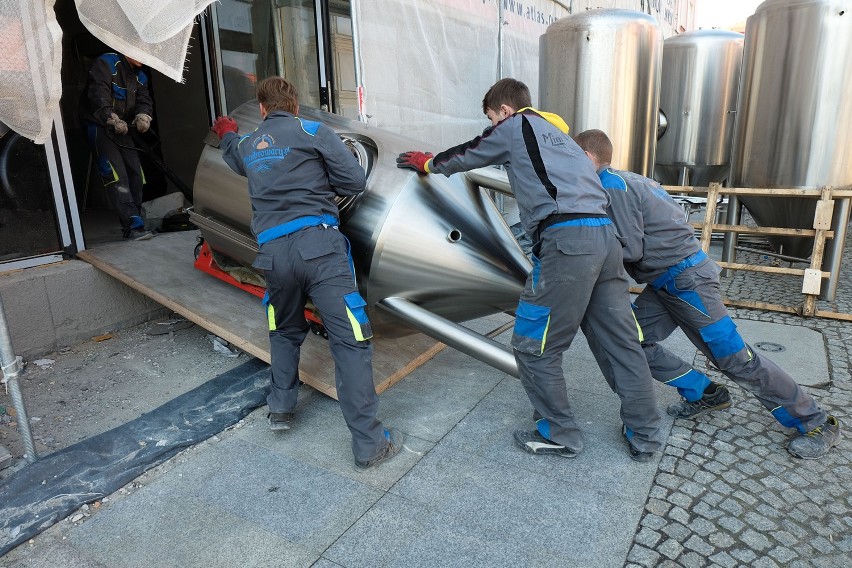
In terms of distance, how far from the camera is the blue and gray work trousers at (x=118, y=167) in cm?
430

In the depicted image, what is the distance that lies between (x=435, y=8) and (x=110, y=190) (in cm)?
364

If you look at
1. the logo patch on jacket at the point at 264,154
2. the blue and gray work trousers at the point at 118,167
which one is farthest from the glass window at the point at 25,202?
the logo patch on jacket at the point at 264,154

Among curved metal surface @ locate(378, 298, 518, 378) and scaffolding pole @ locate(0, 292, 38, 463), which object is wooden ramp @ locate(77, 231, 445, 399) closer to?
curved metal surface @ locate(378, 298, 518, 378)

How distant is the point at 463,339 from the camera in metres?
2.51

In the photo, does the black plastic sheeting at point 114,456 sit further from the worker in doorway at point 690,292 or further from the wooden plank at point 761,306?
the wooden plank at point 761,306

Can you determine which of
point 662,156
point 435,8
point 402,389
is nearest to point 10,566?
point 402,389

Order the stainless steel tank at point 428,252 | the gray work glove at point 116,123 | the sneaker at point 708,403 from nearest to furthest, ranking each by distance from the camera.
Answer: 1. the stainless steel tank at point 428,252
2. the sneaker at point 708,403
3. the gray work glove at point 116,123

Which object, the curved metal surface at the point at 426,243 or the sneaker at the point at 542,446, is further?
the curved metal surface at the point at 426,243

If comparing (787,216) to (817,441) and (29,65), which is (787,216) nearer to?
(817,441)

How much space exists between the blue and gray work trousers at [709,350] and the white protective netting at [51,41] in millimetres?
2375

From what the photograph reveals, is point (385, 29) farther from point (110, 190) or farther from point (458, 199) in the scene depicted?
point (458, 199)

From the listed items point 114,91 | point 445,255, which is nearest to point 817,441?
point 445,255

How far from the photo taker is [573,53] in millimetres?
5156

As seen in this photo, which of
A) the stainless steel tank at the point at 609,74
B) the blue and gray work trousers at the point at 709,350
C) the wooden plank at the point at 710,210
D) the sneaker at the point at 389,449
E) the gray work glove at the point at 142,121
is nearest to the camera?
the sneaker at the point at 389,449
